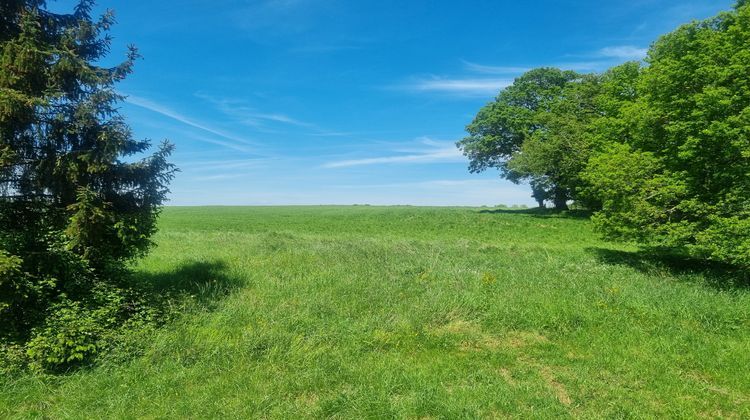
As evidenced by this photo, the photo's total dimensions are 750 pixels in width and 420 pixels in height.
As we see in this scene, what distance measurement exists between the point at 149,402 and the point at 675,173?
1867 centimetres

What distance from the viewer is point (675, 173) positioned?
15820mm

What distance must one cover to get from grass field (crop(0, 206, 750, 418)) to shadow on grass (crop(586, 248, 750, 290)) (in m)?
0.24

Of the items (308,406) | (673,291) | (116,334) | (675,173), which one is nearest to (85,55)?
(116,334)

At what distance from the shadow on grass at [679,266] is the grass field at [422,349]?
24cm

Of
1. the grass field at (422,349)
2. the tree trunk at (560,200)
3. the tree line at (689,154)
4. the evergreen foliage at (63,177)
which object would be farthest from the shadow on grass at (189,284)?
the tree trunk at (560,200)

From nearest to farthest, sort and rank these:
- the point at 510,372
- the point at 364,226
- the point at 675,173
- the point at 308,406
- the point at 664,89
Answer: the point at 308,406
the point at 510,372
the point at 675,173
the point at 664,89
the point at 364,226

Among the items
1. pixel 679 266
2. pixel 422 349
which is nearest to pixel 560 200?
pixel 679 266

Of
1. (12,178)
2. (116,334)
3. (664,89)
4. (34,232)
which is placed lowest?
(116,334)

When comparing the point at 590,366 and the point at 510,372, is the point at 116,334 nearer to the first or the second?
the point at 510,372

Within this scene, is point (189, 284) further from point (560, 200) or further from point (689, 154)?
point (560, 200)

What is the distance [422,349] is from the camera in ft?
26.3

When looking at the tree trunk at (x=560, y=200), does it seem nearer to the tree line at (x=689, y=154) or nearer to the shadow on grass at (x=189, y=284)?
the tree line at (x=689, y=154)

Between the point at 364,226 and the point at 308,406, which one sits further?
the point at 364,226

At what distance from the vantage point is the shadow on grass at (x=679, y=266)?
542 inches
